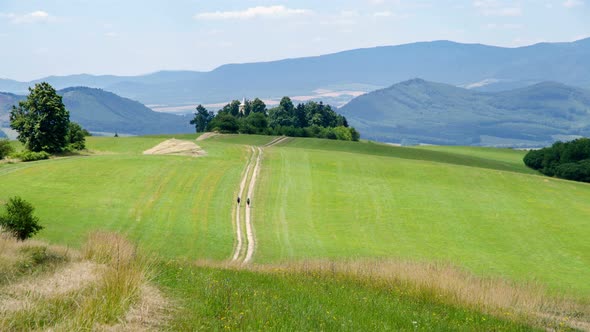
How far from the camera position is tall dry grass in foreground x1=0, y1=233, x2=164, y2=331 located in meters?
11.6

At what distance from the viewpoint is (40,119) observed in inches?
3046

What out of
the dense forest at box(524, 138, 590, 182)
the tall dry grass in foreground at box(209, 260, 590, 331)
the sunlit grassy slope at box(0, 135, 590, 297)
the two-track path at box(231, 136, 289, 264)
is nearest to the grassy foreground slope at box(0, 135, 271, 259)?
the sunlit grassy slope at box(0, 135, 590, 297)

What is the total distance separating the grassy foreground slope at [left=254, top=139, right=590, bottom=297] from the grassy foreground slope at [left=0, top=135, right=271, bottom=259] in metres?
4.30

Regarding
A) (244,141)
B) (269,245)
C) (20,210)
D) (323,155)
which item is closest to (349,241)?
(269,245)

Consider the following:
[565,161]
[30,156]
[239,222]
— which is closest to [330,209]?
[239,222]

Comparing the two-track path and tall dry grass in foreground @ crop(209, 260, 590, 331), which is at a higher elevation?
tall dry grass in foreground @ crop(209, 260, 590, 331)

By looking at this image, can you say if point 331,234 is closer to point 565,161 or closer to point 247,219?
A: point 247,219

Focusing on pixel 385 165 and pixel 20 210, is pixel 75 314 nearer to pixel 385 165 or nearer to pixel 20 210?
pixel 20 210

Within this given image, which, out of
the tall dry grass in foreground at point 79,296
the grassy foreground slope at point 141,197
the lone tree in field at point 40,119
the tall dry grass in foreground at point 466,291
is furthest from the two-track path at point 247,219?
the lone tree in field at point 40,119

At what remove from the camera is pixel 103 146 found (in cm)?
9888

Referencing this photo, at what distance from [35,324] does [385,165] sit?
6966 cm

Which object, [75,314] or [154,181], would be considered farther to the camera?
[154,181]

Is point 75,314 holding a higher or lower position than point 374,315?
higher

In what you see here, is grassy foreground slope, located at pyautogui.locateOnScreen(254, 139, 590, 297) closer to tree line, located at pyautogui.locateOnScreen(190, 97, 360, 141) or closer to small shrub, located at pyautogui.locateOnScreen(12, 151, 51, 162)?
small shrub, located at pyautogui.locateOnScreen(12, 151, 51, 162)
